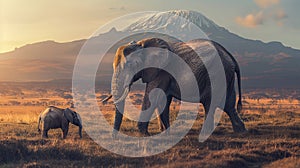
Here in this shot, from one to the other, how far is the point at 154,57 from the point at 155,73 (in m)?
0.60

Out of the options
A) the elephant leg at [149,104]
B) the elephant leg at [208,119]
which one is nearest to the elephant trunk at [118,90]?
the elephant leg at [149,104]

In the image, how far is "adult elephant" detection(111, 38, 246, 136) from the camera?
15344 millimetres

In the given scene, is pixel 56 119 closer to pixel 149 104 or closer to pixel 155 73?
pixel 149 104

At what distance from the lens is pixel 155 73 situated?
52.7 feet

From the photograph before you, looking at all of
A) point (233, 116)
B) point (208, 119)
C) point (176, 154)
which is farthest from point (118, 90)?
point (233, 116)

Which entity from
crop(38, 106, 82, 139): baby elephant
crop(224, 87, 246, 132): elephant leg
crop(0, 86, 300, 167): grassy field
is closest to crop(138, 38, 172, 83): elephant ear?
crop(0, 86, 300, 167): grassy field

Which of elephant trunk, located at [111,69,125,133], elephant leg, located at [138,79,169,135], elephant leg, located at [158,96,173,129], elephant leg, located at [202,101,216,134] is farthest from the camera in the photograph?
elephant leg, located at [158,96,173,129]

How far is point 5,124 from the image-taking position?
1983 centimetres

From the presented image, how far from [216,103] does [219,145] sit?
8.94ft

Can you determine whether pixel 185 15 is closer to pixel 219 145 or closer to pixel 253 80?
pixel 253 80

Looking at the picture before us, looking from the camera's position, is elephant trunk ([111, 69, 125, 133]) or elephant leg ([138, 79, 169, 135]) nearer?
elephant trunk ([111, 69, 125, 133])

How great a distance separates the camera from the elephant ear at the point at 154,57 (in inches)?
632

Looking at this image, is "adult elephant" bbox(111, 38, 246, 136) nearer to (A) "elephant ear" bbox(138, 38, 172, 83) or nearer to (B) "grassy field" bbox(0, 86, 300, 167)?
(A) "elephant ear" bbox(138, 38, 172, 83)

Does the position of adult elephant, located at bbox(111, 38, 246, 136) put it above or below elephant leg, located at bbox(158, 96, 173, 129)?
above
